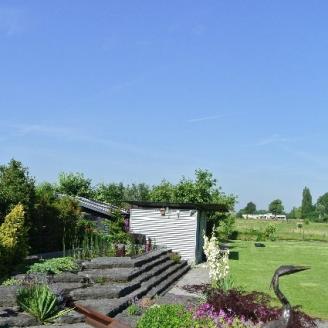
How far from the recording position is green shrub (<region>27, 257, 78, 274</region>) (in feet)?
47.1

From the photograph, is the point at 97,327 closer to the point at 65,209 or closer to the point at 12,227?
the point at 12,227

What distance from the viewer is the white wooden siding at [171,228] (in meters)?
28.8

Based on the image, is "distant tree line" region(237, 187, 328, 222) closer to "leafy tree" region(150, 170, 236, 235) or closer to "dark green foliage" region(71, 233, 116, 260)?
"leafy tree" region(150, 170, 236, 235)

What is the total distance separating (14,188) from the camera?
18.4 metres

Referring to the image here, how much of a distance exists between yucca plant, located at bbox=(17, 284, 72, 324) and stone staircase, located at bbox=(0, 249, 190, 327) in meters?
0.19

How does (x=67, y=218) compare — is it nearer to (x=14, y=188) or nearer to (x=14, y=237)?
(x=14, y=188)

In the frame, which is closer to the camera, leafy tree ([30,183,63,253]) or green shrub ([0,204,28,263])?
green shrub ([0,204,28,263])

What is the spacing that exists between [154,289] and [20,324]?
6.79 metres

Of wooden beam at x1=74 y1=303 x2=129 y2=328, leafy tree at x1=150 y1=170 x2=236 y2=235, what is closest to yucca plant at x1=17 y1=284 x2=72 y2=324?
wooden beam at x1=74 y1=303 x2=129 y2=328

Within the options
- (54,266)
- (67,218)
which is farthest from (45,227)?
(54,266)

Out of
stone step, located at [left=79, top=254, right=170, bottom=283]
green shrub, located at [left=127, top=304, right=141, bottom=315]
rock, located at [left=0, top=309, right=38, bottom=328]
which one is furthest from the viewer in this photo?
stone step, located at [left=79, top=254, right=170, bottom=283]

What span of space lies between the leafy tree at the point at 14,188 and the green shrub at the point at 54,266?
10.6 feet

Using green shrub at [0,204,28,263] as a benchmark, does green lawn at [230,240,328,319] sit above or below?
below

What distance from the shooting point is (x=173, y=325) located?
9.27 metres
